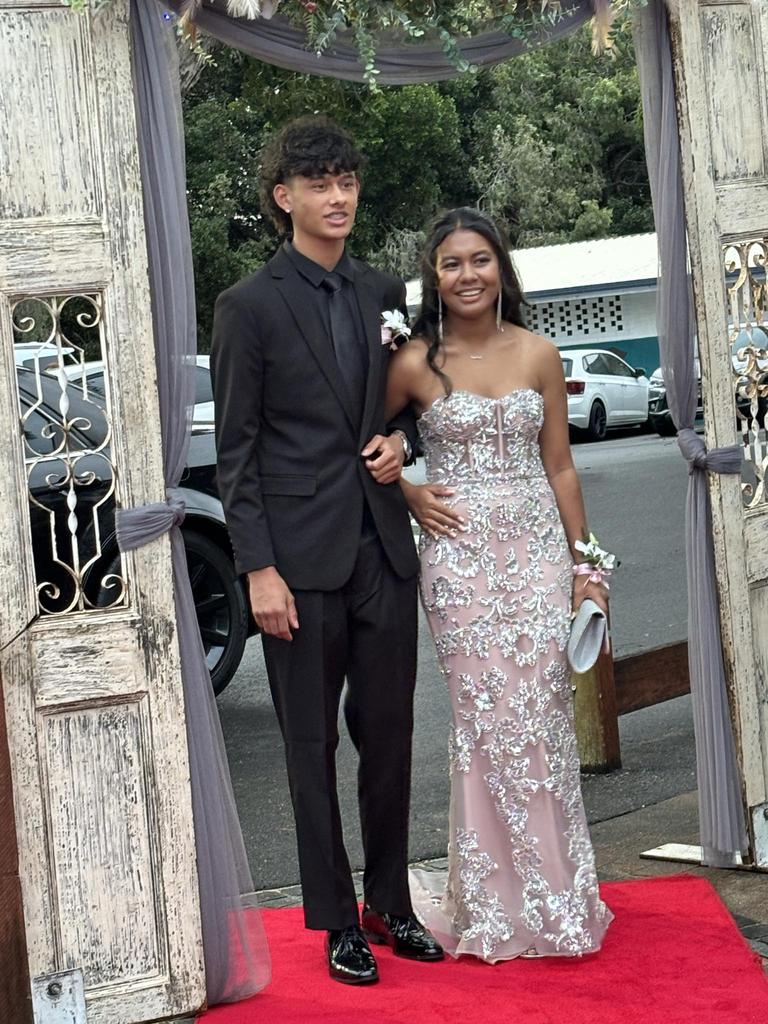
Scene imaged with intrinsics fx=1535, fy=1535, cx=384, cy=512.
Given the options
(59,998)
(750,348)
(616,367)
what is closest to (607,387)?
(616,367)

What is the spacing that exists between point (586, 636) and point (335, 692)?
76 centimetres

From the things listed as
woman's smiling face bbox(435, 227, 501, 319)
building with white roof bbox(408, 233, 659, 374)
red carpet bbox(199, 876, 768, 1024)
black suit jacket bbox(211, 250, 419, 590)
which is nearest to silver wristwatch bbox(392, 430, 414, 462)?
black suit jacket bbox(211, 250, 419, 590)

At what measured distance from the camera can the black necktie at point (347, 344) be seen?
4.33 metres

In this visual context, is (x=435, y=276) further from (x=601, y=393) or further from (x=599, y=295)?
(x=599, y=295)

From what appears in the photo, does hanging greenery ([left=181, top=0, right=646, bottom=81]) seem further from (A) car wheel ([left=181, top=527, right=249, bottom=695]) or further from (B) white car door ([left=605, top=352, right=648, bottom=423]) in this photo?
(B) white car door ([left=605, top=352, right=648, bottom=423])

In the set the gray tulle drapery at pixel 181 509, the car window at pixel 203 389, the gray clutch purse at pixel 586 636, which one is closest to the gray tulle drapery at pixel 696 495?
the gray clutch purse at pixel 586 636

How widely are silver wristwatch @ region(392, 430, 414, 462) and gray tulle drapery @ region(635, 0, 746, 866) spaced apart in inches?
40.9

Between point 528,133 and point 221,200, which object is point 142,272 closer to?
point 221,200

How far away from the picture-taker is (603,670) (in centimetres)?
636

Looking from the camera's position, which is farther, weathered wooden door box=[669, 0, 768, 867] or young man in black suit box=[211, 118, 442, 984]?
weathered wooden door box=[669, 0, 768, 867]

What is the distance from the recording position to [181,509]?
13.9 feet

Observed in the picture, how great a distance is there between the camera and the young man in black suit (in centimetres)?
422

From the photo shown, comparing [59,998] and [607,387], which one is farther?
[607,387]

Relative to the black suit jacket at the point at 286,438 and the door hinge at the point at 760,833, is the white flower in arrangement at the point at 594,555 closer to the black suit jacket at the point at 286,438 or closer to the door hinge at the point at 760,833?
the black suit jacket at the point at 286,438
